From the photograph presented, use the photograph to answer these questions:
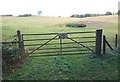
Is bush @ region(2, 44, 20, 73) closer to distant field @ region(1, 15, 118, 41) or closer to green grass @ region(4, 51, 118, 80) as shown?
green grass @ region(4, 51, 118, 80)

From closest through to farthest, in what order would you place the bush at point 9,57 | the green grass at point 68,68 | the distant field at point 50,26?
1. the green grass at point 68,68
2. the bush at point 9,57
3. the distant field at point 50,26

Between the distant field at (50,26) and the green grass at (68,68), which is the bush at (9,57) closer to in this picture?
the green grass at (68,68)

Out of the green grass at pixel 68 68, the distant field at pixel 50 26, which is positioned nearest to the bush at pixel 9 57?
the green grass at pixel 68 68

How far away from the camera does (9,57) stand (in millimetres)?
13273

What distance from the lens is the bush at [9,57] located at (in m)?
12.7

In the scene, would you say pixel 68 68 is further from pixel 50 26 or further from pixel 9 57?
pixel 50 26

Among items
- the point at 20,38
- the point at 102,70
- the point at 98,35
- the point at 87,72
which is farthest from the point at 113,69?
the point at 20,38

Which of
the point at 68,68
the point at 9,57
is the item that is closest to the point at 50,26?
the point at 9,57

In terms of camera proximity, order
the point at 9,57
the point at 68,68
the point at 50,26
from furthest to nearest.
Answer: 1. the point at 50,26
2. the point at 9,57
3. the point at 68,68

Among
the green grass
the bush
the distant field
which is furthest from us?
the distant field

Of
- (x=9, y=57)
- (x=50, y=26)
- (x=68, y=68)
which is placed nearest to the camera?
(x=68, y=68)

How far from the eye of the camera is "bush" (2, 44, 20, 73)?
41.8 feet

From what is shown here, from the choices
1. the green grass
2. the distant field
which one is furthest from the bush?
the distant field

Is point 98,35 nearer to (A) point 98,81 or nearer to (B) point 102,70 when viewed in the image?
(B) point 102,70
